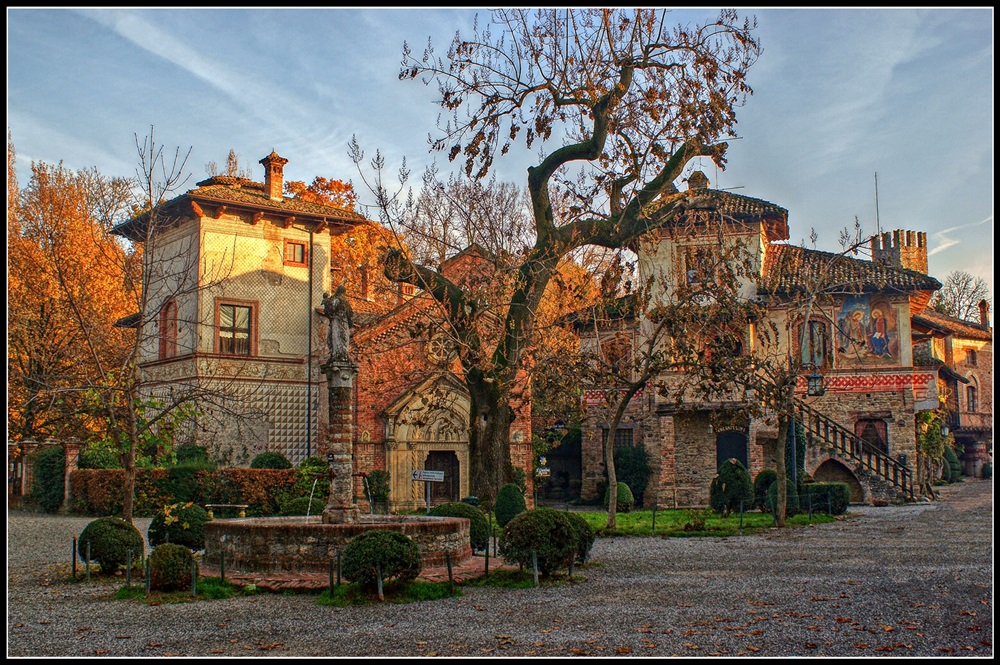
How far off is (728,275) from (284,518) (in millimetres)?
9589

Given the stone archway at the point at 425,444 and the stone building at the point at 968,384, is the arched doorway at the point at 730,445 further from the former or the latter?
the stone building at the point at 968,384

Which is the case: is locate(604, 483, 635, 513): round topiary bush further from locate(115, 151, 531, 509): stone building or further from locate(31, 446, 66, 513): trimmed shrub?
locate(31, 446, 66, 513): trimmed shrub

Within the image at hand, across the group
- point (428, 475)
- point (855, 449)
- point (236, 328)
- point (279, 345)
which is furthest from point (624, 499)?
point (236, 328)

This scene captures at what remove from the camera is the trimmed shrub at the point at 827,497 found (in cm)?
2367

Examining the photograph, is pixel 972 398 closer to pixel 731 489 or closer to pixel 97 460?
pixel 731 489

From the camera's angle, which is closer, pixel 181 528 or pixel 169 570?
pixel 169 570

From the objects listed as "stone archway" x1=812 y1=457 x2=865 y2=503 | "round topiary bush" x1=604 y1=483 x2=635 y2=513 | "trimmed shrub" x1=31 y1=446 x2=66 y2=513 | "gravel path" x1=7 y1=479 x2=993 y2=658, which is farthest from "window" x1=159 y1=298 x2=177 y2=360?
"stone archway" x1=812 y1=457 x2=865 y2=503

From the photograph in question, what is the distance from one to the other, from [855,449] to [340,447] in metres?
19.9

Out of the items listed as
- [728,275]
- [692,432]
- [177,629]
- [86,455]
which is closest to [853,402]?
[692,432]

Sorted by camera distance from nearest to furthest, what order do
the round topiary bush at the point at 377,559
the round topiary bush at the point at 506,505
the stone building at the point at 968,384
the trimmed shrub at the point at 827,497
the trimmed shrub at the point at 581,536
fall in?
1. the round topiary bush at the point at 377,559
2. the trimmed shrub at the point at 581,536
3. the round topiary bush at the point at 506,505
4. the trimmed shrub at the point at 827,497
5. the stone building at the point at 968,384

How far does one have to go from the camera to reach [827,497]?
77.7ft

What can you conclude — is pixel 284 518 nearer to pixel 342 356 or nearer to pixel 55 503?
pixel 342 356

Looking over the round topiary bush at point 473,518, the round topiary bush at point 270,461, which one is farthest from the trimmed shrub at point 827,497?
the round topiary bush at point 270,461

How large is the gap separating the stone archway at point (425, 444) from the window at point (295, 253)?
6259 mm
